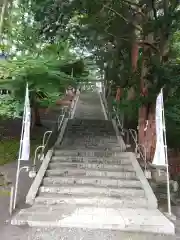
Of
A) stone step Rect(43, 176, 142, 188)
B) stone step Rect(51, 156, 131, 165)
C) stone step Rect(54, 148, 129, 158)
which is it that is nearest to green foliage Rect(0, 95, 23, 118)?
stone step Rect(54, 148, 129, 158)

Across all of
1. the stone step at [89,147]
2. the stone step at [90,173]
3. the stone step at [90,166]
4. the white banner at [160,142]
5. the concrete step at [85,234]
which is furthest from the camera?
the stone step at [89,147]

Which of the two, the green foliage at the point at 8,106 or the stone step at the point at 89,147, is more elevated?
the green foliage at the point at 8,106

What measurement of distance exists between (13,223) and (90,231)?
6.12 feet

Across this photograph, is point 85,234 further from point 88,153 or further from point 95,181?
point 88,153

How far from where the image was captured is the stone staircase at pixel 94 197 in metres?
7.39

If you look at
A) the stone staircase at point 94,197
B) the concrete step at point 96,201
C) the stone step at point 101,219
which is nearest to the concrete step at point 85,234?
the stone staircase at point 94,197

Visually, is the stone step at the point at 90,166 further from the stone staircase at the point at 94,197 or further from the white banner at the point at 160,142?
the white banner at the point at 160,142

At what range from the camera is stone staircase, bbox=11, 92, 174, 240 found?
739 centimetres

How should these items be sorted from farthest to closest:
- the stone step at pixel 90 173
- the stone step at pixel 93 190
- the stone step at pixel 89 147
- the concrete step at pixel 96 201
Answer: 1. the stone step at pixel 89 147
2. the stone step at pixel 90 173
3. the stone step at pixel 93 190
4. the concrete step at pixel 96 201

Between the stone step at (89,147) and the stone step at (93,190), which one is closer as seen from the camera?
the stone step at (93,190)

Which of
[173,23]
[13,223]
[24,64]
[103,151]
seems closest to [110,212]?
[13,223]

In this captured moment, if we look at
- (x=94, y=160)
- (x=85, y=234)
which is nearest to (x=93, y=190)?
(x=94, y=160)

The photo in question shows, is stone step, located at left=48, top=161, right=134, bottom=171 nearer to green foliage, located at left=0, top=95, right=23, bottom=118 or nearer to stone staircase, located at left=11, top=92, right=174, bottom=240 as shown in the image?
stone staircase, located at left=11, top=92, right=174, bottom=240

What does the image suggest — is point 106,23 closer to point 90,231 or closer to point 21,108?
point 21,108
